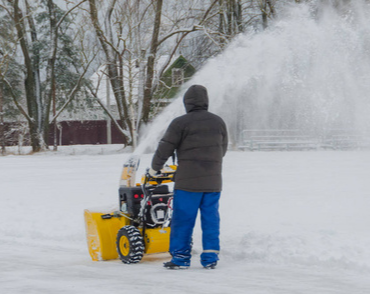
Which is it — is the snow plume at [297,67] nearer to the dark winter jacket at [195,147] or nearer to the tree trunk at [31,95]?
the dark winter jacket at [195,147]

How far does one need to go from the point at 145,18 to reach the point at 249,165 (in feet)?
41.2

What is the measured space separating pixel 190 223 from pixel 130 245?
2.19 feet

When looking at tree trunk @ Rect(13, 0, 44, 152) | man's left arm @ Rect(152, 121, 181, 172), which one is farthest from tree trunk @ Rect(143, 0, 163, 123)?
man's left arm @ Rect(152, 121, 181, 172)

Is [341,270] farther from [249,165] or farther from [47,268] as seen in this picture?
[249,165]

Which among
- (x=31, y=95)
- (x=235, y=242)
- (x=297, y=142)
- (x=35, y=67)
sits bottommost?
(x=235, y=242)

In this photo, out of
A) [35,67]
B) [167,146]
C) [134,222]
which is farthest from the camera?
[35,67]

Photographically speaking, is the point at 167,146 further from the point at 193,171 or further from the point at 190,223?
the point at 190,223

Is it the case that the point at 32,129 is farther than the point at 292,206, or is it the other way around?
the point at 32,129

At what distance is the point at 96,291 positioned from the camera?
173 inches

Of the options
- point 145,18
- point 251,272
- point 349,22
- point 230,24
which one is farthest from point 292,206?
point 230,24

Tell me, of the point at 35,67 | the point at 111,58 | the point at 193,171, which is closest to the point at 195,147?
the point at 193,171

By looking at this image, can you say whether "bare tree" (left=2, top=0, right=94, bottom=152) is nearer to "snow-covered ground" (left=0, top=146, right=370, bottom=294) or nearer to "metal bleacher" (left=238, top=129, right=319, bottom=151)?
"metal bleacher" (left=238, top=129, right=319, bottom=151)

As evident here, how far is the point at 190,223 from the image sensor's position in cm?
523

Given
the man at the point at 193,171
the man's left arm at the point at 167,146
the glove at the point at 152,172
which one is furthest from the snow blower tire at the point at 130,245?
the man's left arm at the point at 167,146
